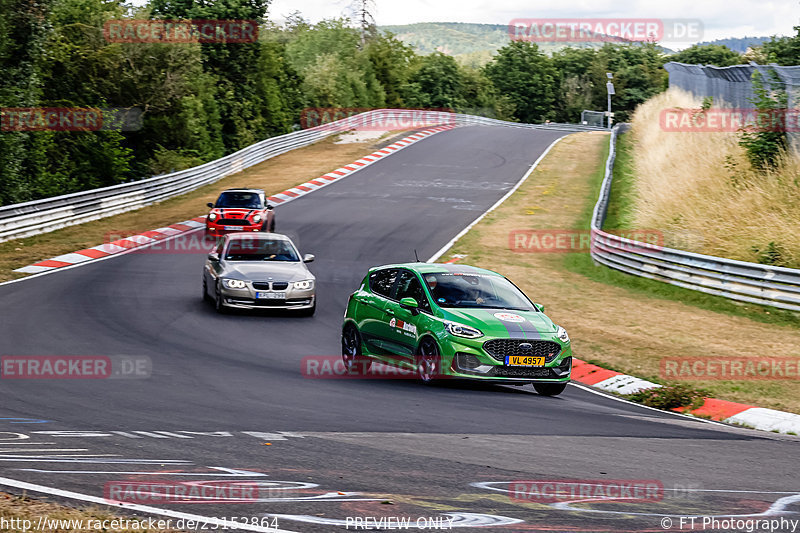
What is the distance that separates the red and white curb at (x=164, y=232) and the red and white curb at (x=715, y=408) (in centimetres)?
1439

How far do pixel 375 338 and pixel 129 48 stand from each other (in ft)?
117

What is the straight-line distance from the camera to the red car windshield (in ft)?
94.0

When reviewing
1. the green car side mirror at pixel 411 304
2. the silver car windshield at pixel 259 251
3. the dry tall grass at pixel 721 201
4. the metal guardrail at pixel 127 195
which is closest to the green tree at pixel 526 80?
the metal guardrail at pixel 127 195

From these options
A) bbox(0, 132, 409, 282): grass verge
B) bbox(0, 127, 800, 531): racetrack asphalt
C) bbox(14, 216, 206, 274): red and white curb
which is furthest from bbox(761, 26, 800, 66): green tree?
bbox(0, 127, 800, 531): racetrack asphalt

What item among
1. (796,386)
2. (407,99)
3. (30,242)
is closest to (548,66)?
(407,99)

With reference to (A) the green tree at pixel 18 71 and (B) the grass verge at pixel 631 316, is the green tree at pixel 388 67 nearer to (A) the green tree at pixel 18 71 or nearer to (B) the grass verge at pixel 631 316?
(A) the green tree at pixel 18 71

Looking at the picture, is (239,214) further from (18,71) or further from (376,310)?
(376,310)

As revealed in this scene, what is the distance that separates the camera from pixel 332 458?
816 centimetres

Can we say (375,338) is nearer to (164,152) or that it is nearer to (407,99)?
(164,152)

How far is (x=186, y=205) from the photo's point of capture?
36.5 metres

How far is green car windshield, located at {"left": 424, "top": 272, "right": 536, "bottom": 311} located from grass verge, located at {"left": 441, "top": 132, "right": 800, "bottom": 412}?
2.54 m

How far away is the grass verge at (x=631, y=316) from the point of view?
15.2 metres

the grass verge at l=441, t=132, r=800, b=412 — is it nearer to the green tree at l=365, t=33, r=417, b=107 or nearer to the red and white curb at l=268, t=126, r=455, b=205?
the red and white curb at l=268, t=126, r=455, b=205

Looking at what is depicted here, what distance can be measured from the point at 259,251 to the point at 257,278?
A: 1.35m
